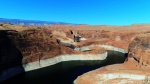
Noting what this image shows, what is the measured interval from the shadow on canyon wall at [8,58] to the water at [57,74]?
2.04 metres

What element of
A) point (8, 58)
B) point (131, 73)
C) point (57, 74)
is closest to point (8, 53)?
point (8, 58)

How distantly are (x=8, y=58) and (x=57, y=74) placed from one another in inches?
571

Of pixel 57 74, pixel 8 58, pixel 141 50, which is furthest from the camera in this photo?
pixel 57 74

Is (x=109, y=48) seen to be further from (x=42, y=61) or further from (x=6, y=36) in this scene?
(x=6, y=36)

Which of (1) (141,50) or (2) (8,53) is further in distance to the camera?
(2) (8,53)

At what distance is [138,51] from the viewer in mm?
60875

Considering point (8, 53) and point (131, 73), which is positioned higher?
point (8, 53)

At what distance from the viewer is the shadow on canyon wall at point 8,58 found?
189 feet

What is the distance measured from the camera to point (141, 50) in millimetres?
59281

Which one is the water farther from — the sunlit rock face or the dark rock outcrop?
the sunlit rock face

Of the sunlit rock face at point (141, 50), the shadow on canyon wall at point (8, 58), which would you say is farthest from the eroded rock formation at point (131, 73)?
the shadow on canyon wall at point (8, 58)

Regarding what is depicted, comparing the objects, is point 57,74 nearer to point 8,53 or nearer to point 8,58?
point 8,58

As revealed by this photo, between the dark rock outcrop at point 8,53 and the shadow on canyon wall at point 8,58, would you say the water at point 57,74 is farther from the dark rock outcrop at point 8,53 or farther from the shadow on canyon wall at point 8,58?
the dark rock outcrop at point 8,53

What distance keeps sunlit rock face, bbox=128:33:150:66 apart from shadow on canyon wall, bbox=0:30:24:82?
110ft
